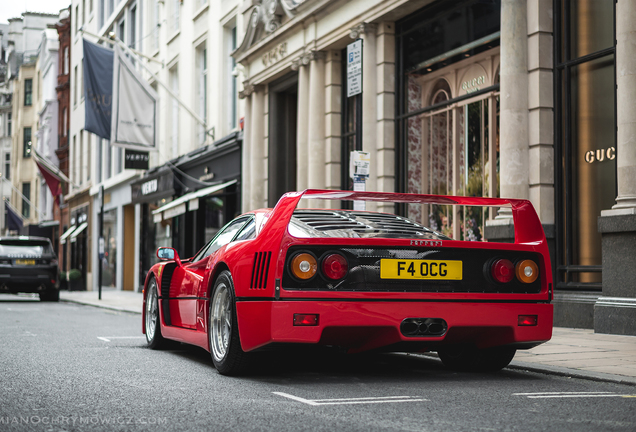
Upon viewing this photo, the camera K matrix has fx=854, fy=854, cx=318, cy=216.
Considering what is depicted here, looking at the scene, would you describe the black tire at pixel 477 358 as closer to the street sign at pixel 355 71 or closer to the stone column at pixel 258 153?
the street sign at pixel 355 71

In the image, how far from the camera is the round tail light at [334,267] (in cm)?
571

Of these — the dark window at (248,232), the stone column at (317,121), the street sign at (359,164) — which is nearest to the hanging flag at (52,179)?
the stone column at (317,121)

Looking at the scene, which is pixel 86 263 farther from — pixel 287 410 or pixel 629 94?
pixel 287 410

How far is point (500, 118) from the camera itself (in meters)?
12.2

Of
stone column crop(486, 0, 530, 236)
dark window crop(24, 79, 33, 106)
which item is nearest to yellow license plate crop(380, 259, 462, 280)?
stone column crop(486, 0, 530, 236)

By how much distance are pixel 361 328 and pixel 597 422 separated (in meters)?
1.75

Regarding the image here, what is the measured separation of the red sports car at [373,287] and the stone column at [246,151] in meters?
14.3

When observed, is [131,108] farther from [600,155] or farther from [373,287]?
[373,287]

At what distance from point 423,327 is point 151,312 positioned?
382cm

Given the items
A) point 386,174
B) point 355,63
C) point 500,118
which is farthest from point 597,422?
point 386,174

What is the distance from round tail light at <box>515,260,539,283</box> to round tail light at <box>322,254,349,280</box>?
1361 mm

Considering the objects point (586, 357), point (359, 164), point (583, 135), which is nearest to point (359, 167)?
point (359, 164)

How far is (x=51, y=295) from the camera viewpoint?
22469mm

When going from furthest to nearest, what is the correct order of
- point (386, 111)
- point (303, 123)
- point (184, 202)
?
point (184, 202) < point (303, 123) < point (386, 111)
